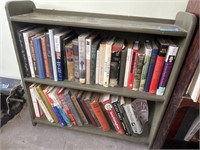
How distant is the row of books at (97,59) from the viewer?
76 cm

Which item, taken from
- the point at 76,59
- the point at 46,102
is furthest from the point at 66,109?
the point at 76,59

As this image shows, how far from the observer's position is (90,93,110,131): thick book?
0.93 meters

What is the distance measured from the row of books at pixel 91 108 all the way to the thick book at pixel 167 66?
0.19 meters

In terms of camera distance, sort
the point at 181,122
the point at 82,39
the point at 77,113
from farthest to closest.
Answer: the point at 77,113 → the point at 181,122 → the point at 82,39

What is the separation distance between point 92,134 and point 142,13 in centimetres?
88

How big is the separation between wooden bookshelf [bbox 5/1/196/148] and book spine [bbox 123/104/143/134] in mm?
61

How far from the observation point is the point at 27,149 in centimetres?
99

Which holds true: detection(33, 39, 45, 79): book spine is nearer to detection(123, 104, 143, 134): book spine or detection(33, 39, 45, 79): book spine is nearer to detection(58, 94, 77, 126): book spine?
detection(58, 94, 77, 126): book spine

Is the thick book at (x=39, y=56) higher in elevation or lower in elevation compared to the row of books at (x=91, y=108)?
higher

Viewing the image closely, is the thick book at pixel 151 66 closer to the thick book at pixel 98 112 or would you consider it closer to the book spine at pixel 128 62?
the book spine at pixel 128 62

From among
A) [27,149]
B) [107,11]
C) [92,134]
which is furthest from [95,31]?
[27,149]

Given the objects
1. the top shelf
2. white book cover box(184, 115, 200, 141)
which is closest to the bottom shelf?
white book cover box(184, 115, 200, 141)

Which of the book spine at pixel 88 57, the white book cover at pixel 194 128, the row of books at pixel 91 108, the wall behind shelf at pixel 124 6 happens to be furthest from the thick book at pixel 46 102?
the white book cover at pixel 194 128

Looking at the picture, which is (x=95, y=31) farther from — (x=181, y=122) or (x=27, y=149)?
(x=27, y=149)
